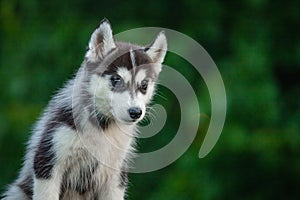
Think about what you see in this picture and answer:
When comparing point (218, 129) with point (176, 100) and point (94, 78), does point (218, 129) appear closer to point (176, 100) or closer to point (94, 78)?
point (176, 100)

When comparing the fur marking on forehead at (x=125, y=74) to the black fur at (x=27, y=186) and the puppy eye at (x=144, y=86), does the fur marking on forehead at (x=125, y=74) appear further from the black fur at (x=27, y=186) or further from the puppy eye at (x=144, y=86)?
the black fur at (x=27, y=186)

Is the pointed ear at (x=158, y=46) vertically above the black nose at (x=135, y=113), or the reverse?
the pointed ear at (x=158, y=46)

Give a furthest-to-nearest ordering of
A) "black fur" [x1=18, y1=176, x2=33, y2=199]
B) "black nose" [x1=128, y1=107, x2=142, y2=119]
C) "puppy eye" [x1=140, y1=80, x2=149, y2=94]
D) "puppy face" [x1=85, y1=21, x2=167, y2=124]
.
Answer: "black fur" [x1=18, y1=176, x2=33, y2=199]
"puppy eye" [x1=140, y1=80, x2=149, y2=94]
"puppy face" [x1=85, y1=21, x2=167, y2=124]
"black nose" [x1=128, y1=107, x2=142, y2=119]

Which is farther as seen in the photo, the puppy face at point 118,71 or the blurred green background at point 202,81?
the blurred green background at point 202,81

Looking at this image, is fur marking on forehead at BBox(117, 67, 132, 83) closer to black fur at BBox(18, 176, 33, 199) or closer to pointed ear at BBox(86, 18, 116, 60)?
pointed ear at BBox(86, 18, 116, 60)

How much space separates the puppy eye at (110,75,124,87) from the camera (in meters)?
6.12

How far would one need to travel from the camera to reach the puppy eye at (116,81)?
241 inches

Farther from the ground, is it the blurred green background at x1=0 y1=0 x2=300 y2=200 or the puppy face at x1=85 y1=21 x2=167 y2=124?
the puppy face at x1=85 y1=21 x2=167 y2=124

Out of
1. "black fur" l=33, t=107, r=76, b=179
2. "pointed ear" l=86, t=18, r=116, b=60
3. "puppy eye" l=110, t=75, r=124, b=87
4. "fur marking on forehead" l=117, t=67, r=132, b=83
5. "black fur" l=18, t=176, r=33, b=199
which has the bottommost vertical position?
"black fur" l=18, t=176, r=33, b=199

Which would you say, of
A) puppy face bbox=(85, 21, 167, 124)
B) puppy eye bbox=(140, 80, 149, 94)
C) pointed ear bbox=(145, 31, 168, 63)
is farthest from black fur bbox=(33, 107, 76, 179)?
pointed ear bbox=(145, 31, 168, 63)

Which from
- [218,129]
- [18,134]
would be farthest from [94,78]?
[18,134]

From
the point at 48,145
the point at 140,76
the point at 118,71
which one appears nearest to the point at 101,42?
the point at 118,71

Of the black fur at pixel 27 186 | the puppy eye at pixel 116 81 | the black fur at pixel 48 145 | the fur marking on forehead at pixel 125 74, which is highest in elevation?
the fur marking on forehead at pixel 125 74

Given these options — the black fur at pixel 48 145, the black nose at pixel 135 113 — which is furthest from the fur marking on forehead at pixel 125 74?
the black fur at pixel 48 145
